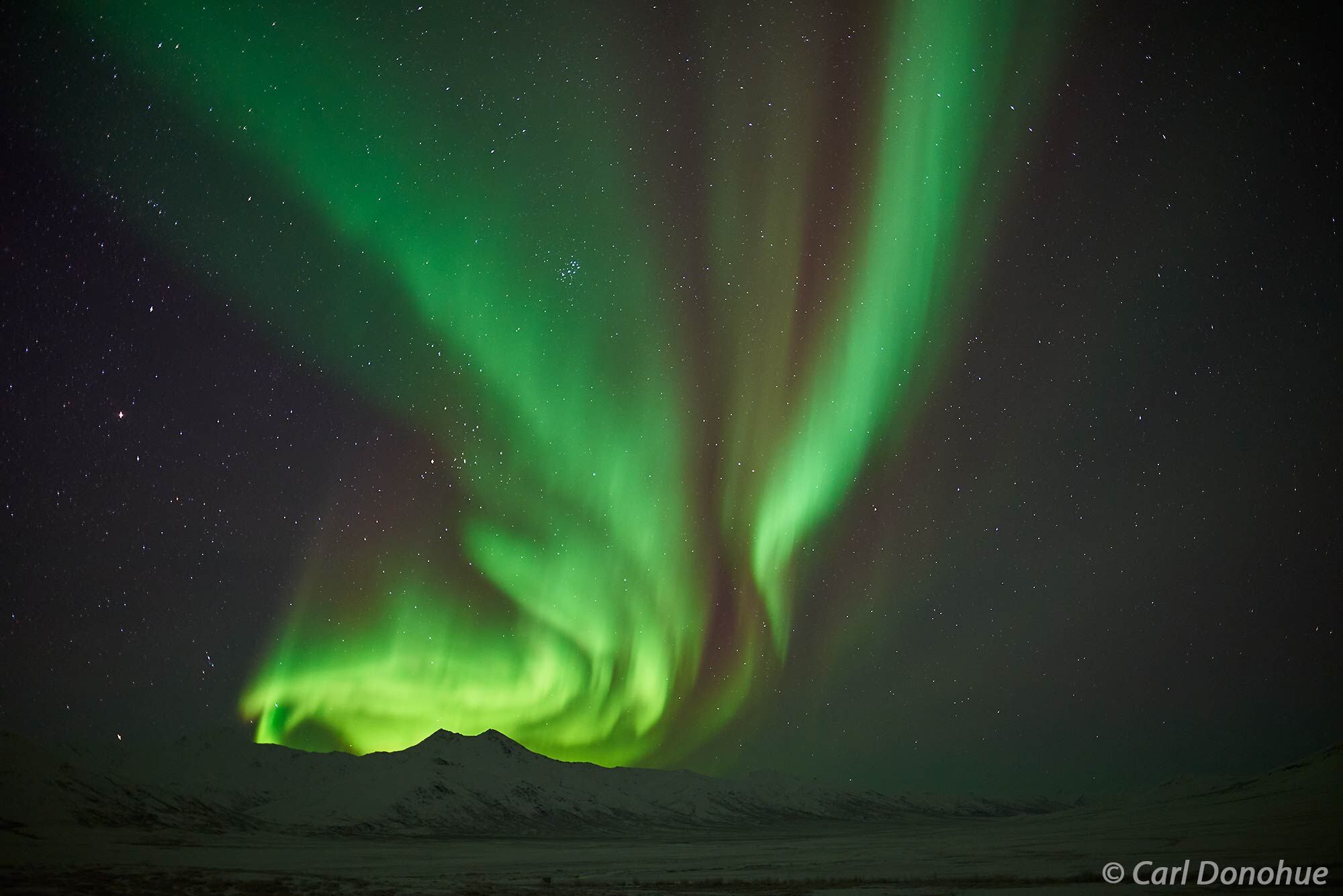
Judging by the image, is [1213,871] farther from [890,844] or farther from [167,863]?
[167,863]

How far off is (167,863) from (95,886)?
27.1 m

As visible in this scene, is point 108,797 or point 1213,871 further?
point 108,797

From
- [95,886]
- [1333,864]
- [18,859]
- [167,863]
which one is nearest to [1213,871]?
[1333,864]

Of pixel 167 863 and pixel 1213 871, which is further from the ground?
pixel 1213 871

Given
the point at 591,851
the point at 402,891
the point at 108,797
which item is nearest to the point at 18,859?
the point at 402,891

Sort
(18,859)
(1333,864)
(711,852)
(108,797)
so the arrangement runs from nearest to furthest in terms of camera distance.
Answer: (1333,864) → (18,859) → (711,852) → (108,797)

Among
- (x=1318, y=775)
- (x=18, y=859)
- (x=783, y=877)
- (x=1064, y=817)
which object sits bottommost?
(x=18, y=859)

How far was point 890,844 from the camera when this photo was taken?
9450 centimetres

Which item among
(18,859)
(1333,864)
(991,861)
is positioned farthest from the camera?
(18,859)

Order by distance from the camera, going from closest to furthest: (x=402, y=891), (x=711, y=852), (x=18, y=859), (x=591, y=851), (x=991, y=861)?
(x=402, y=891) < (x=991, y=861) < (x=18, y=859) < (x=711, y=852) < (x=591, y=851)

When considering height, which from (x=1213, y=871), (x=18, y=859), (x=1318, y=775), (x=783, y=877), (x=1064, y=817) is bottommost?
(x=18, y=859)

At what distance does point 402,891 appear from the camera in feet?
167

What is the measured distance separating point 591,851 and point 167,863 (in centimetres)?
4793

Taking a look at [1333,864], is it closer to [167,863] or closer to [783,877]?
[783,877]
